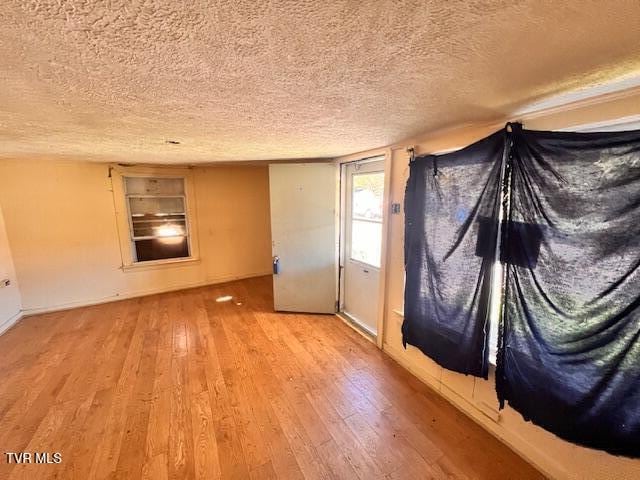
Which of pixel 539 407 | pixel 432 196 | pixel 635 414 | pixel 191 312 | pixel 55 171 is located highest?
pixel 55 171

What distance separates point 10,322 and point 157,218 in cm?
212

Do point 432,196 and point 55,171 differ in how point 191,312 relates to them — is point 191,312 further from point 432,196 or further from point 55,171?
point 432,196

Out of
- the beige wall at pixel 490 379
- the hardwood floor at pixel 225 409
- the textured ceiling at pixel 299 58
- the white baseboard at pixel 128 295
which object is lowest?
the hardwood floor at pixel 225 409

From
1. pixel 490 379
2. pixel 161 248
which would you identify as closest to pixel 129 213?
pixel 161 248

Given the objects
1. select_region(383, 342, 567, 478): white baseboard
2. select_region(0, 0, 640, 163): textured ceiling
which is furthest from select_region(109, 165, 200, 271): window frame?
select_region(383, 342, 567, 478): white baseboard

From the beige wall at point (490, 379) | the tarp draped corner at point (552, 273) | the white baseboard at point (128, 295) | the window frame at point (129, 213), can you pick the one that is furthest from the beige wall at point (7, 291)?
the tarp draped corner at point (552, 273)

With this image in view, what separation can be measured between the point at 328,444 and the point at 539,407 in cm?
127

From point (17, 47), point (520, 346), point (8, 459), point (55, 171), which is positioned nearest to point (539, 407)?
point (520, 346)

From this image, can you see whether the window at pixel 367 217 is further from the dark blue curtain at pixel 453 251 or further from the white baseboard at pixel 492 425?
the white baseboard at pixel 492 425

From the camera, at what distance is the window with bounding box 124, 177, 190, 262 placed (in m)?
4.14

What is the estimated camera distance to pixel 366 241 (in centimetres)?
317

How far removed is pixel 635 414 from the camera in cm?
116

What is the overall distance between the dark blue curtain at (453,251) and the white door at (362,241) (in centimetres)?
71

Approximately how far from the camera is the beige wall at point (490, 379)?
127cm
